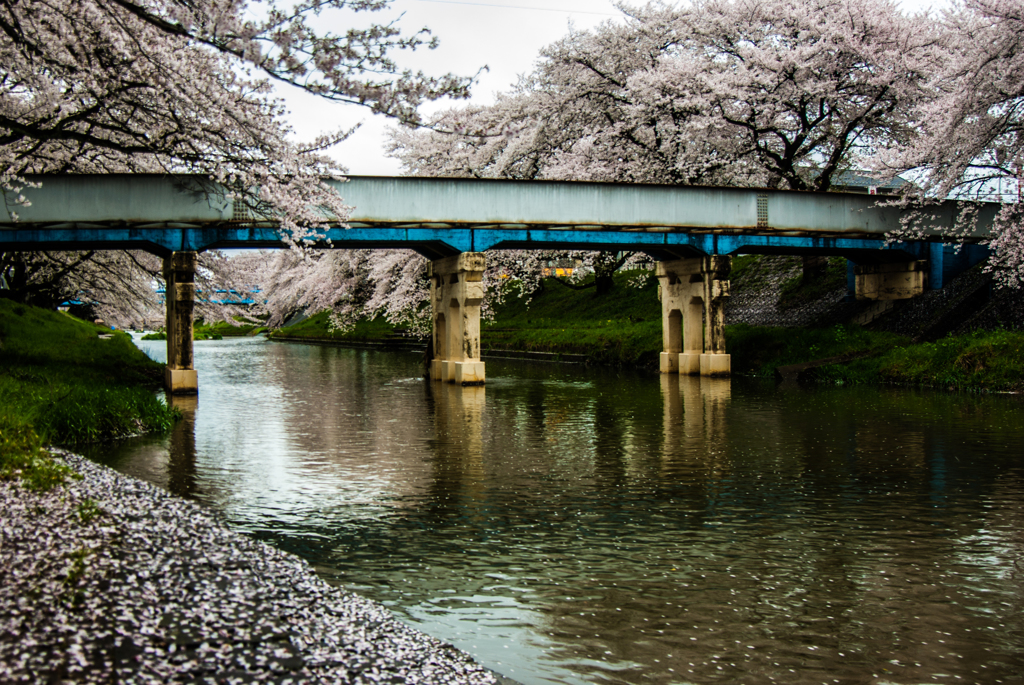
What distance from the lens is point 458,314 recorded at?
91.2 ft

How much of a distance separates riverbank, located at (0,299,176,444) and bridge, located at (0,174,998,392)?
286 cm

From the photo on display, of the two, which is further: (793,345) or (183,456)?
(793,345)

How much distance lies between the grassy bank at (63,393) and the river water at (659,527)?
0.81m

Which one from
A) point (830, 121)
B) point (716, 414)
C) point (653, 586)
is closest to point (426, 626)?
point (653, 586)

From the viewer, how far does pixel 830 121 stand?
3369 centimetres

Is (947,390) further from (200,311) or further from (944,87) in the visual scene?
(200,311)

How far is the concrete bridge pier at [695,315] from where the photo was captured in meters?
29.8

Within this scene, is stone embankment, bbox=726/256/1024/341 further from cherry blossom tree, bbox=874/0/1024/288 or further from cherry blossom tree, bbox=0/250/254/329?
cherry blossom tree, bbox=0/250/254/329

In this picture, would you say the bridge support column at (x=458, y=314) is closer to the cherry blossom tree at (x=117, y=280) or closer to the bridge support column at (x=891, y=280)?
the cherry blossom tree at (x=117, y=280)

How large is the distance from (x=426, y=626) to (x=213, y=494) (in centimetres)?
559

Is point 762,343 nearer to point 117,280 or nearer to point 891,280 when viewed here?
point 891,280

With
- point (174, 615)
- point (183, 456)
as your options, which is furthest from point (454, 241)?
point (174, 615)

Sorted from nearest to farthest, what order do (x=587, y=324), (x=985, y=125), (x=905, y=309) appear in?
(x=985, y=125)
(x=905, y=309)
(x=587, y=324)

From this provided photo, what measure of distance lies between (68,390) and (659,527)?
12437 millimetres
